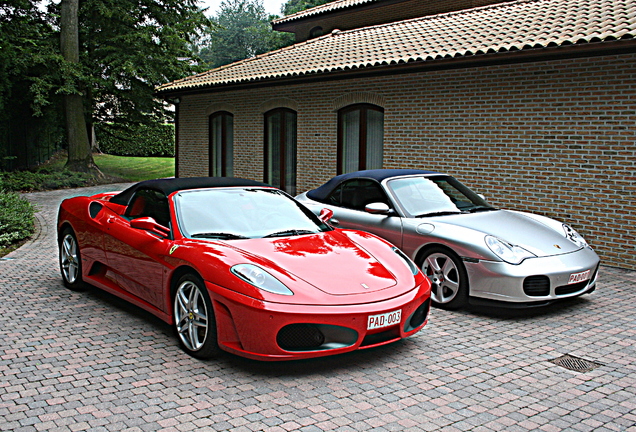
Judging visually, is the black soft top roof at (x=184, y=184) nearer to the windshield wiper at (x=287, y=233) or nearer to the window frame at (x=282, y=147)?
the windshield wiper at (x=287, y=233)

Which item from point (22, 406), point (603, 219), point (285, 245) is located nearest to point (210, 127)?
point (603, 219)

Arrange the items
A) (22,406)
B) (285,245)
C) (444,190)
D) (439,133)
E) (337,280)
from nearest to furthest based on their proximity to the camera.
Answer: (22,406), (337,280), (285,245), (444,190), (439,133)

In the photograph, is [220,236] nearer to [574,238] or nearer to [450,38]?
[574,238]

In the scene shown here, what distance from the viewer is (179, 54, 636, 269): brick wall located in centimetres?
910

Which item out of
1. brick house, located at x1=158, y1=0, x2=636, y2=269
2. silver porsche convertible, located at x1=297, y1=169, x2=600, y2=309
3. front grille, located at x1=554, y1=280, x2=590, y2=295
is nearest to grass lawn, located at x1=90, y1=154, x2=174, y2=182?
brick house, located at x1=158, y1=0, x2=636, y2=269

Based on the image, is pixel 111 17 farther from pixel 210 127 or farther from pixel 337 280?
pixel 337 280

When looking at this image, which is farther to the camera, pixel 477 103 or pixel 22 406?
pixel 477 103

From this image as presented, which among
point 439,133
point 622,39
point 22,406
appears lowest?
point 22,406

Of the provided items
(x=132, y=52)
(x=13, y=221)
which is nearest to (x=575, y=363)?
(x=13, y=221)

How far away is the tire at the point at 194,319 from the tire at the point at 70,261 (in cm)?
242

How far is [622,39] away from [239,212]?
20.7ft

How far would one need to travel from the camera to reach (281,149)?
1552 cm

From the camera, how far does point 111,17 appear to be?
79.8 ft

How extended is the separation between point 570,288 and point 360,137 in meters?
7.86
